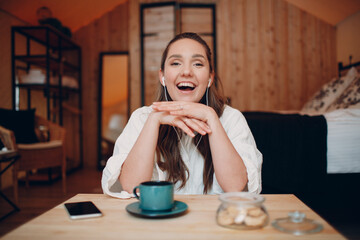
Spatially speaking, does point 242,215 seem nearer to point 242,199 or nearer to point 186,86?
point 242,199

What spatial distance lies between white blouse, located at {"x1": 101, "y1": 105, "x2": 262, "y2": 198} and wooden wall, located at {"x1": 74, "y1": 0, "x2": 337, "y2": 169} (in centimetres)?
333

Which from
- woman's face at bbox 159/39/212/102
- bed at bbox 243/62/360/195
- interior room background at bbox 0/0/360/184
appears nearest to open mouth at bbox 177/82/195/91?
woman's face at bbox 159/39/212/102

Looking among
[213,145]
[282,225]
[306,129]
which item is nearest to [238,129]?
[213,145]

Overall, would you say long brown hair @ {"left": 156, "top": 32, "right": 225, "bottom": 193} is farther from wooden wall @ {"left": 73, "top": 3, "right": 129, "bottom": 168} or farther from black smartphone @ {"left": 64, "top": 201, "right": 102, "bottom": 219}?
wooden wall @ {"left": 73, "top": 3, "right": 129, "bottom": 168}

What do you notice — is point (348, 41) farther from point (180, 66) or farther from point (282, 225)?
point (282, 225)

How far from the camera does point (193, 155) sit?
1.24m

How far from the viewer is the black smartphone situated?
2.08 ft

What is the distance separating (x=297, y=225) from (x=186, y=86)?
28.9 inches

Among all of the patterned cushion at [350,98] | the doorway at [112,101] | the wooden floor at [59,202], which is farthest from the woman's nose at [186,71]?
the doorway at [112,101]

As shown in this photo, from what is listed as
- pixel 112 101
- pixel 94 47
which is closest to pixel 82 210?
pixel 112 101

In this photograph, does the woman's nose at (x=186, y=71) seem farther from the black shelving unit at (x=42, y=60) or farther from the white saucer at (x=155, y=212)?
the black shelving unit at (x=42, y=60)

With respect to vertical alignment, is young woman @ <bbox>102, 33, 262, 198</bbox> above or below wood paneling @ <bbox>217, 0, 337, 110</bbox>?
below

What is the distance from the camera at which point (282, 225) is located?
0.57 meters

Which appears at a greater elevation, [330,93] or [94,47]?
[94,47]
